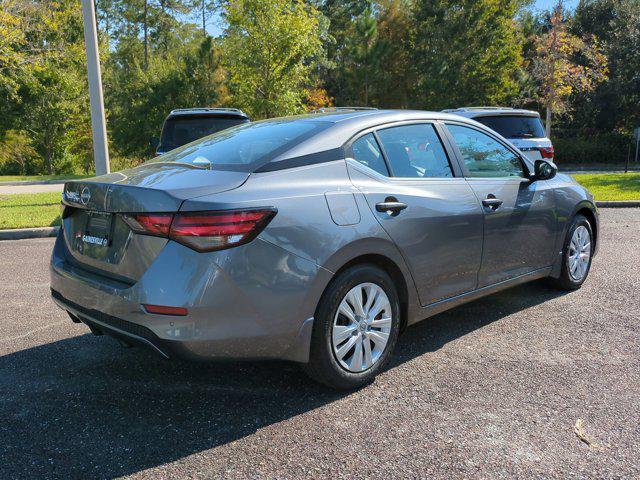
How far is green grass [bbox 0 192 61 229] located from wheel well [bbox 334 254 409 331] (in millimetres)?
7656

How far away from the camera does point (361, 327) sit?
339 cm

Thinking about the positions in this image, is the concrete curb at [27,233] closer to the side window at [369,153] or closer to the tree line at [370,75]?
the side window at [369,153]

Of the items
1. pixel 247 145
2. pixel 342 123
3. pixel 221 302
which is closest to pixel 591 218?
pixel 342 123

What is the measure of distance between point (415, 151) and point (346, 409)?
1775 mm

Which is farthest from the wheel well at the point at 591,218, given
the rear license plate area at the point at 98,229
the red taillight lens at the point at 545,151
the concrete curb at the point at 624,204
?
the concrete curb at the point at 624,204

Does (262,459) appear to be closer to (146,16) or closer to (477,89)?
(477,89)

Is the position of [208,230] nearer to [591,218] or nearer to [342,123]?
[342,123]

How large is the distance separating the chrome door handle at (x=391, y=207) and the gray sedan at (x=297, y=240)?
14 mm

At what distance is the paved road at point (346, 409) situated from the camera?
268 centimetres

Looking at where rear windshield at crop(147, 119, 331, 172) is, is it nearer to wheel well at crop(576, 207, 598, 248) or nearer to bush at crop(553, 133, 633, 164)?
wheel well at crop(576, 207, 598, 248)

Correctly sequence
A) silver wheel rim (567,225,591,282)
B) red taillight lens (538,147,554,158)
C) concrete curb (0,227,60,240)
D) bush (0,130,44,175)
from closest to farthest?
silver wheel rim (567,225,591,282) < concrete curb (0,227,60,240) < red taillight lens (538,147,554,158) < bush (0,130,44,175)

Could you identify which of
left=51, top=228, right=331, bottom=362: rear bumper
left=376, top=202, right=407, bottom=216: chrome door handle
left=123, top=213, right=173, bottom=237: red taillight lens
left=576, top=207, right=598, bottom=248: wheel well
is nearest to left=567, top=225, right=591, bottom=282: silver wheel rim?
left=576, top=207, right=598, bottom=248: wheel well

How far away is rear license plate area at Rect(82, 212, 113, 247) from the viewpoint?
3.15 m

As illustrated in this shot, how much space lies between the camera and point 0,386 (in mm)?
3514
